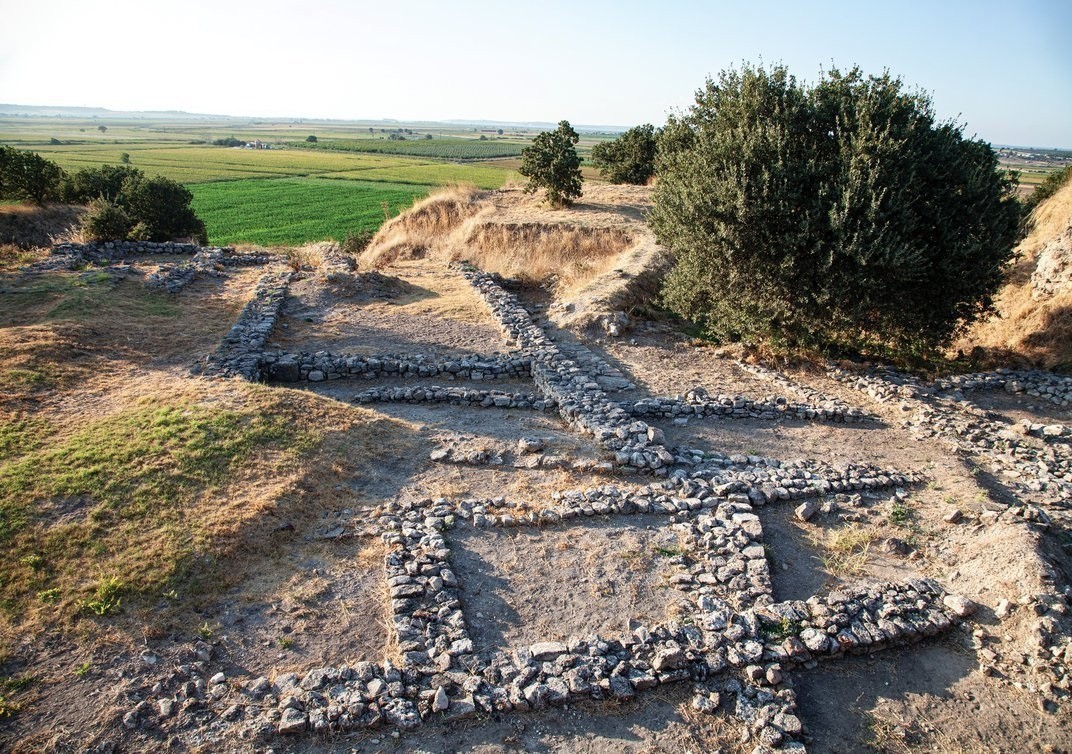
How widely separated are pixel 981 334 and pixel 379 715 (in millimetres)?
16946

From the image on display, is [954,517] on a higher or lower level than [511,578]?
higher

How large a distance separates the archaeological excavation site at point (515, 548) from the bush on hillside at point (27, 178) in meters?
17.0

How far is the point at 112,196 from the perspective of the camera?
25.9 m

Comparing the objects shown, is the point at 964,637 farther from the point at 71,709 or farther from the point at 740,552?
the point at 71,709

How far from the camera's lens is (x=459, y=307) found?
16984 millimetres

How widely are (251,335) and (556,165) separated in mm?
15497

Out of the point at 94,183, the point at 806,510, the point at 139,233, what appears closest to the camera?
the point at 806,510

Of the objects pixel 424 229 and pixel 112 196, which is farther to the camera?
pixel 424 229

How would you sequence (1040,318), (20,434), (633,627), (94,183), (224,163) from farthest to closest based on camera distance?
(224,163) < (94,183) < (1040,318) < (20,434) < (633,627)

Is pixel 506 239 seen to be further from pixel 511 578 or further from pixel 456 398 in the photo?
pixel 511 578

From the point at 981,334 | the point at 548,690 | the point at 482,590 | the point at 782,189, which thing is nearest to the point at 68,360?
the point at 482,590

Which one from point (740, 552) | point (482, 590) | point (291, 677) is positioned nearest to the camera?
point (291, 677)

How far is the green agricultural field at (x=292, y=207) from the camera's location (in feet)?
A: 105

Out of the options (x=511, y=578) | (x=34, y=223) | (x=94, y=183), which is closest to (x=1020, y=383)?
(x=511, y=578)
